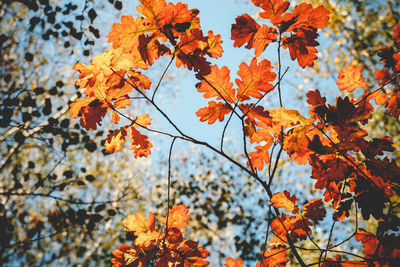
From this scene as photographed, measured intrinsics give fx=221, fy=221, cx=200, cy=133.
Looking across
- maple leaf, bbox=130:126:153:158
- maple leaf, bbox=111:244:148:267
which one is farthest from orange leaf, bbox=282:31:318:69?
maple leaf, bbox=111:244:148:267

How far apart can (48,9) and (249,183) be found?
6578 millimetres

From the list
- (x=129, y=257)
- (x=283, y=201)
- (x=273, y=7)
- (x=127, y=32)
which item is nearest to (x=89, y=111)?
(x=127, y=32)

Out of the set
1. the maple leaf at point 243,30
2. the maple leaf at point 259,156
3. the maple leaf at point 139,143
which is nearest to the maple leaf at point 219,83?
the maple leaf at point 243,30

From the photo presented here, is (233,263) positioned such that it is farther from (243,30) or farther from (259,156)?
(243,30)

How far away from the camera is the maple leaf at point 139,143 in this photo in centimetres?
140

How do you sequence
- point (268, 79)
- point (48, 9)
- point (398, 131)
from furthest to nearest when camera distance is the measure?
point (398, 131)
point (48, 9)
point (268, 79)

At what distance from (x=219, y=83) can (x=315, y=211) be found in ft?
3.17

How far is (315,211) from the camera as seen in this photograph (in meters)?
1.34

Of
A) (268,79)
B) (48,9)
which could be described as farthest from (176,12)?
(48,9)

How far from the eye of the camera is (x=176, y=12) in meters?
1.02

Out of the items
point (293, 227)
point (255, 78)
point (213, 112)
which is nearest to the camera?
point (255, 78)

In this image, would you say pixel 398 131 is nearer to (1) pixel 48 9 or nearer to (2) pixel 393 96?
(2) pixel 393 96

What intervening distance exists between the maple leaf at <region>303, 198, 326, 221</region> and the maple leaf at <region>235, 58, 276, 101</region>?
30.2 inches

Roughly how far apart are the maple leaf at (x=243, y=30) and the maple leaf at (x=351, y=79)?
64 centimetres
